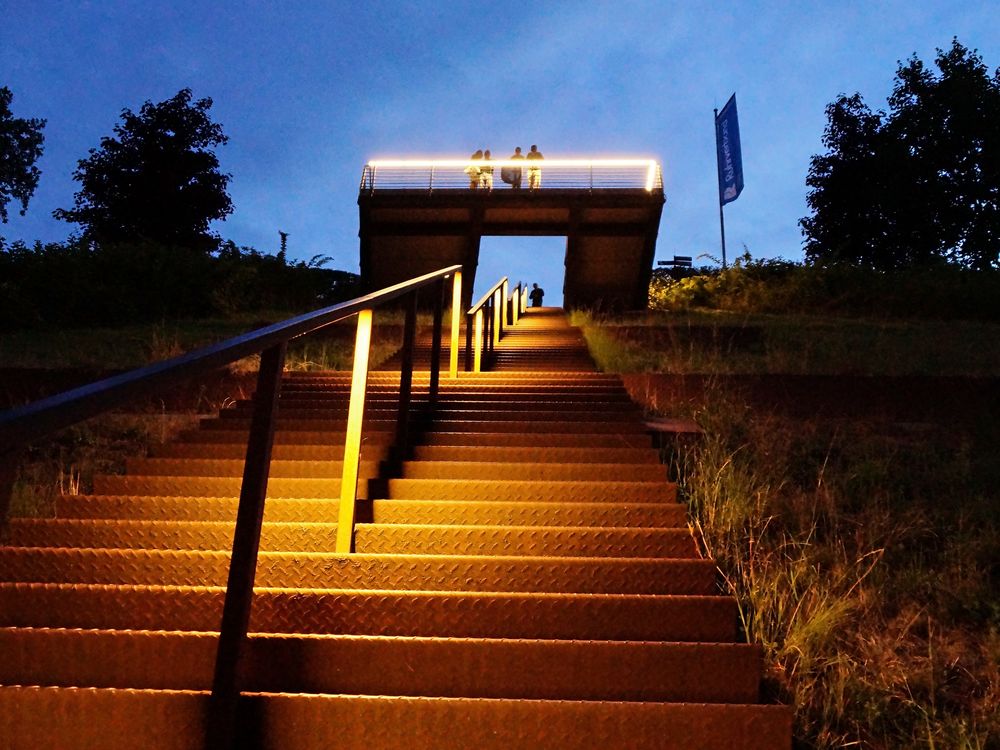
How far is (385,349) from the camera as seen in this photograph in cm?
940

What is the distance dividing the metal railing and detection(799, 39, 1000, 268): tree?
78.1ft

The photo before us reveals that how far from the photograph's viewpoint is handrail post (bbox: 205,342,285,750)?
5.98 ft

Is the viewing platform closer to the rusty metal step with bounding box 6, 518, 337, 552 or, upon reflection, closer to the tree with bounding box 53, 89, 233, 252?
the tree with bounding box 53, 89, 233, 252

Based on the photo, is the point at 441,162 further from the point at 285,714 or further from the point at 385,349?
the point at 285,714

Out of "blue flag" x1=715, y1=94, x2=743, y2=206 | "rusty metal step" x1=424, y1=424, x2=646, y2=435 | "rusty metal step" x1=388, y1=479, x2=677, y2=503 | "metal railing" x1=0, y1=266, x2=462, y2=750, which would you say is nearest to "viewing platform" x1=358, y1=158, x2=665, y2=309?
"blue flag" x1=715, y1=94, x2=743, y2=206

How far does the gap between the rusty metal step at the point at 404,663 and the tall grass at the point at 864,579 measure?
37cm

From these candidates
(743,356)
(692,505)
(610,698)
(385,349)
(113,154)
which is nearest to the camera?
(610,698)

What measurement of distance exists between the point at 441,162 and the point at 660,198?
4810mm

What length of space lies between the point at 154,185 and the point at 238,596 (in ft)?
82.1

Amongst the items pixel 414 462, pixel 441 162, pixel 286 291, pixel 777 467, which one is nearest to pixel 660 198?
pixel 441 162

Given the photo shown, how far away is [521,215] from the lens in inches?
693

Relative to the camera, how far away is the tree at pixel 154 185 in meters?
23.5

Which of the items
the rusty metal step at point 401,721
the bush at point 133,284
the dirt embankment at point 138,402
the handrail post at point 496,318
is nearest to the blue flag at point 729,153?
the bush at point 133,284

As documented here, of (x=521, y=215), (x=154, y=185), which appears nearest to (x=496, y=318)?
(x=521, y=215)
